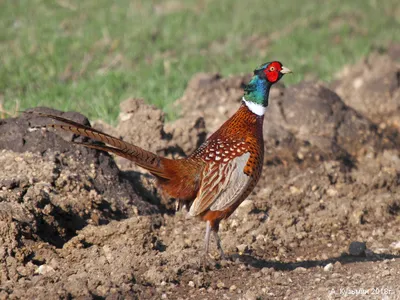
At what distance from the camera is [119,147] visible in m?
4.25

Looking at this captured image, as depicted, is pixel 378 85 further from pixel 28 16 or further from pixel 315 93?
pixel 28 16

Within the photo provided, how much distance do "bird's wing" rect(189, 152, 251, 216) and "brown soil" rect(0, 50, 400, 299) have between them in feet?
1.13

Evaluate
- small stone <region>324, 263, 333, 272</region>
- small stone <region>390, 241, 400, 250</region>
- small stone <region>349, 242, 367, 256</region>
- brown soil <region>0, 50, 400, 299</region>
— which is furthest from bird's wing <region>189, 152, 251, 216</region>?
small stone <region>390, 241, 400, 250</region>

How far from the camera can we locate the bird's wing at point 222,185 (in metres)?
4.62

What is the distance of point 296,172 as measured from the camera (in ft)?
21.0

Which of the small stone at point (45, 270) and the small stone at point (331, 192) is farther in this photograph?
the small stone at point (331, 192)

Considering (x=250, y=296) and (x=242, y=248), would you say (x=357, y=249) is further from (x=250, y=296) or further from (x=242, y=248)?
(x=250, y=296)

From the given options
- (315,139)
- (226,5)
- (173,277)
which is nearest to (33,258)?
(173,277)

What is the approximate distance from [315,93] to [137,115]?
6.57 feet

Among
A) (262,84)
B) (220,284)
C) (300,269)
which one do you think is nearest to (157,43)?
(262,84)

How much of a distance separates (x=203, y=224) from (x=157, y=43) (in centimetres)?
490

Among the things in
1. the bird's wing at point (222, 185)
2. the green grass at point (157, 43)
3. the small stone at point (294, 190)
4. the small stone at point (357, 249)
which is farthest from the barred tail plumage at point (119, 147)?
the green grass at point (157, 43)

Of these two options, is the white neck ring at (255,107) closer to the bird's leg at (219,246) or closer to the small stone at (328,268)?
the bird's leg at (219,246)

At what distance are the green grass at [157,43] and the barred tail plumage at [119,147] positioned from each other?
2.47 meters
